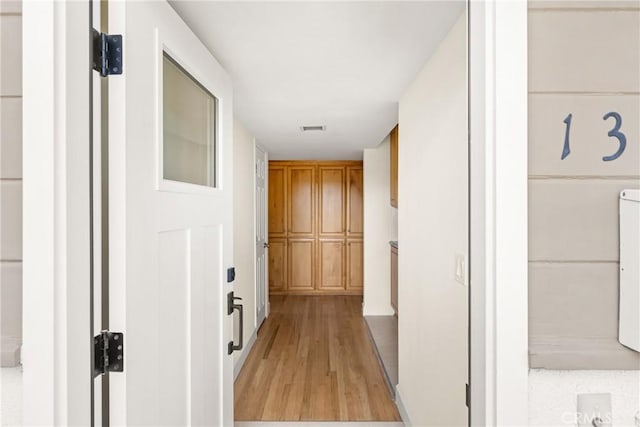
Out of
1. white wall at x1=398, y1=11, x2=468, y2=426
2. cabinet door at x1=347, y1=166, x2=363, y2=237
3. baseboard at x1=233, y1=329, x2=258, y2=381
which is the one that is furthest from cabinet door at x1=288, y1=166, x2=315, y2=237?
white wall at x1=398, y1=11, x2=468, y2=426

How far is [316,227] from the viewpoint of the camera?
615 cm

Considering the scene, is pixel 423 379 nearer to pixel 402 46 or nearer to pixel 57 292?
pixel 402 46

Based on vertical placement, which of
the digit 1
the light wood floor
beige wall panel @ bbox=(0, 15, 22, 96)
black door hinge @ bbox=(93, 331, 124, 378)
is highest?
beige wall panel @ bbox=(0, 15, 22, 96)

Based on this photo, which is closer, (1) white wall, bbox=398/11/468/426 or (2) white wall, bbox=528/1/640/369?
(2) white wall, bbox=528/1/640/369

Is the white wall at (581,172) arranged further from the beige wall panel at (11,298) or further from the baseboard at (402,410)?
the baseboard at (402,410)

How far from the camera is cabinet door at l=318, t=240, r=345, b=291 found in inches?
241

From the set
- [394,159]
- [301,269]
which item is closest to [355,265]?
[301,269]

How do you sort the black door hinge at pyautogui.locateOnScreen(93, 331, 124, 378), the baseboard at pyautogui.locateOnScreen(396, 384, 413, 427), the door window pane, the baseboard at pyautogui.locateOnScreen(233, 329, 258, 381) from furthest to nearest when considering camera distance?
1. the baseboard at pyautogui.locateOnScreen(233, 329, 258, 381)
2. the baseboard at pyautogui.locateOnScreen(396, 384, 413, 427)
3. the door window pane
4. the black door hinge at pyautogui.locateOnScreen(93, 331, 124, 378)

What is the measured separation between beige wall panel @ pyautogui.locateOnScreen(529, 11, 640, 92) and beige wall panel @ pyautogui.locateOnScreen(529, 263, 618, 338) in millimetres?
384

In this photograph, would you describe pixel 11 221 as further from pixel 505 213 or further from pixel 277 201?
pixel 277 201

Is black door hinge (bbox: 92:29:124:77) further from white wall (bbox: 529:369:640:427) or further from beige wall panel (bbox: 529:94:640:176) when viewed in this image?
white wall (bbox: 529:369:640:427)

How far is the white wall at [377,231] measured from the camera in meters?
4.87

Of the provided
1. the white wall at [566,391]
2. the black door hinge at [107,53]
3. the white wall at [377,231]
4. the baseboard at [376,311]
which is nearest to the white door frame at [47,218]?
the black door hinge at [107,53]

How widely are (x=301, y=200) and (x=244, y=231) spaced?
8.44ft
